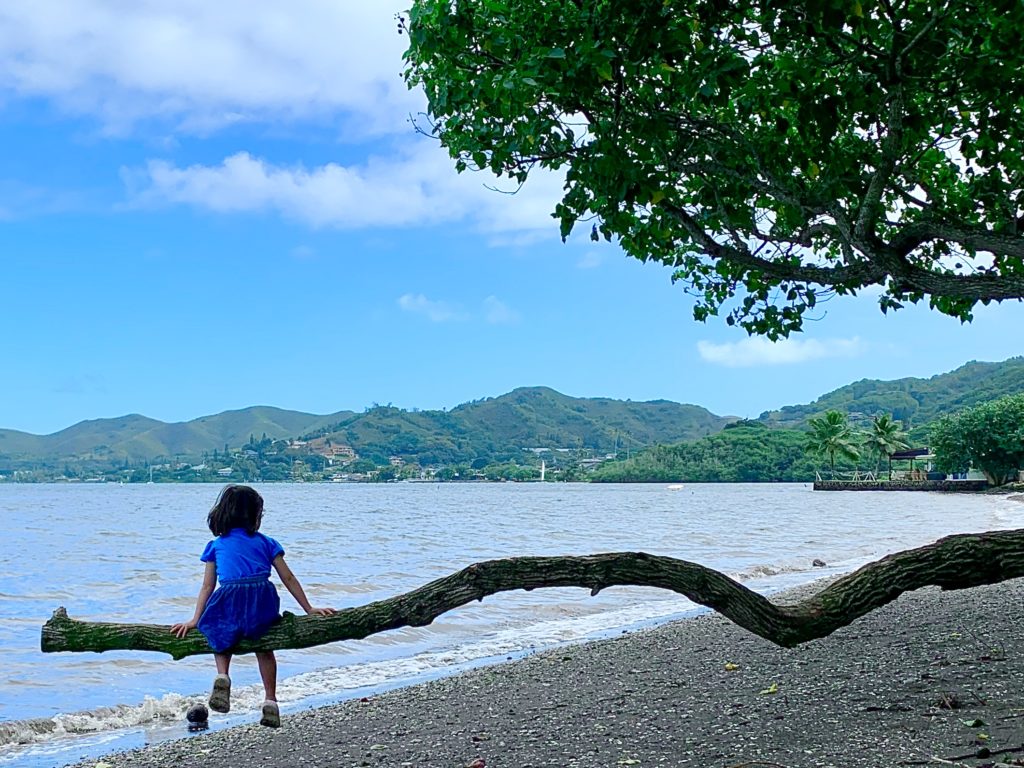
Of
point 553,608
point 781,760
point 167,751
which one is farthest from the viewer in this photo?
point 553,608

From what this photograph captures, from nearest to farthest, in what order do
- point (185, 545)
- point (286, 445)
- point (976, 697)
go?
point (976, 697) < point (185, 545) < point (286, 445)

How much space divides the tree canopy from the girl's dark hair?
296 cm

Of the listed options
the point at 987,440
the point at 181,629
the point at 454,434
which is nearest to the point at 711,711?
the point at 181,629

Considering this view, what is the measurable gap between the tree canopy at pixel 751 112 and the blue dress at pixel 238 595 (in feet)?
10.7

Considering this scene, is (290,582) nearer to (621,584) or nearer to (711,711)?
(621,584)

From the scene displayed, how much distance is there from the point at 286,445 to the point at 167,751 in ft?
556

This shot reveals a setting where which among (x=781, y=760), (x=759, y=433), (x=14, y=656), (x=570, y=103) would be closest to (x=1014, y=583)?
(x=781, y=760)

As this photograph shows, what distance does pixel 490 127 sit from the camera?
705 cm

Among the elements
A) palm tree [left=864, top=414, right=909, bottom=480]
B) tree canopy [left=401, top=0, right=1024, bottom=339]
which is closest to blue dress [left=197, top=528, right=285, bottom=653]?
tree canopy [left=401, top=0, right=1024, bottom=339]

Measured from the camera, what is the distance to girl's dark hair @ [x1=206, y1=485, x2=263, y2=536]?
6.23 m

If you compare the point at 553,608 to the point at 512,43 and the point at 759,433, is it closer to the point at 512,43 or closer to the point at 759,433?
the point at 512,43

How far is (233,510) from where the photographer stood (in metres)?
6.23

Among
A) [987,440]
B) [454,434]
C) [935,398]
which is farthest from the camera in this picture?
[935,398]

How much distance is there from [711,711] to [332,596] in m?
16.1
